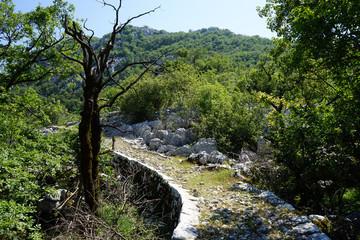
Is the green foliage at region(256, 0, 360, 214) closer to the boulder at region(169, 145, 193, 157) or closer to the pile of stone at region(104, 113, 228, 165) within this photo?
the pile of stone at region(104, 113, 228, 165)

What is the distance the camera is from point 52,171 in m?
7.91

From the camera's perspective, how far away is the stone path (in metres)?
5.02

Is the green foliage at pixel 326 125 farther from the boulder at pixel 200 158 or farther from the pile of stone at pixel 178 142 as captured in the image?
the pile of stone at pixel 178 142

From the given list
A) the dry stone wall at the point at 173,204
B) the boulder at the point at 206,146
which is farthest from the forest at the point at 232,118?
the dry stone wall at the point at 173,204

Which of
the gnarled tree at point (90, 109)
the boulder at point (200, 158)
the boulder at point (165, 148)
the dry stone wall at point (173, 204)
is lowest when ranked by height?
the dry stone wall at point (173, 204)

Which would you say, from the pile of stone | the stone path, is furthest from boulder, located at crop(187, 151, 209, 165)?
the stone path

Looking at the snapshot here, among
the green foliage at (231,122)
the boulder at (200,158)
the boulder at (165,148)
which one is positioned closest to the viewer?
the boulder at (200,158)

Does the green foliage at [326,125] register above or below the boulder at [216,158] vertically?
above

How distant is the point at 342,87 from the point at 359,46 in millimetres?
1152

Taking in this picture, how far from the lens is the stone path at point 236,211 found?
16.5 feet

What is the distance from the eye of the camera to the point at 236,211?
6352 millimetres

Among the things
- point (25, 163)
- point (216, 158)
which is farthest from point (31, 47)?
point (216, 158)

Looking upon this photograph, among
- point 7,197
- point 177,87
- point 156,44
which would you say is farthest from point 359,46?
point 156,44

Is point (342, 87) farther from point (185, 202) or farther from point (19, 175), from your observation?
point (19, 175)
